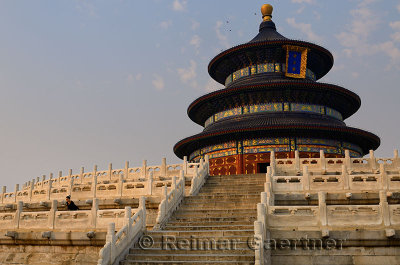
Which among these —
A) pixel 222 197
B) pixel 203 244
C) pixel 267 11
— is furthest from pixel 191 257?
pixel 267 11

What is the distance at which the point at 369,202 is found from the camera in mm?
15273

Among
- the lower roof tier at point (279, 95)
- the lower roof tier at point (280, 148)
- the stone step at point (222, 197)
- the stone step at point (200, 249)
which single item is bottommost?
the stone step at point (200, 249)

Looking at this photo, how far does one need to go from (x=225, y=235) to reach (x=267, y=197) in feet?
6.20

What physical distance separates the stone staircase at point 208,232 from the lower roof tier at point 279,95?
Result: 57.1 feet

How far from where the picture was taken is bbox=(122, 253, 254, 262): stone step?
37.9 feet

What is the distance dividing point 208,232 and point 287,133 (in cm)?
2166

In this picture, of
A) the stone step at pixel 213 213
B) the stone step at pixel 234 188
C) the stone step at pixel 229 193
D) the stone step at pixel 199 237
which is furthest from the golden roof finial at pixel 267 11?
the stone step at pixel 199 237

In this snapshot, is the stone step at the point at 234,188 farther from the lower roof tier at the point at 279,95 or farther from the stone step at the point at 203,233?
the lower roof tier at the point at 279,95

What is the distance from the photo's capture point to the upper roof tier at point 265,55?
3862 cm

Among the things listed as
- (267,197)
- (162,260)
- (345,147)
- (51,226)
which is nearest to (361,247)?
(267,197)

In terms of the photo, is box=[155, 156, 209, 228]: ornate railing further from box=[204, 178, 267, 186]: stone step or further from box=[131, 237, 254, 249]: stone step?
box=[131, 237, 254, 249]: stone step

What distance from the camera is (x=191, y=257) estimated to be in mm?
11938

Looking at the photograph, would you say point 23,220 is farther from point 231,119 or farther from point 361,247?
point 231,119

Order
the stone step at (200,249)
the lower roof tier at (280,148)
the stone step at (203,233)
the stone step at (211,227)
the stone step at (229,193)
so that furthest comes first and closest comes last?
the lower roof tier at (280,148) → the stone step at (229,193) → the stone step at (211,227) → the stone step at (203,233) → the stone step at (200,249)
